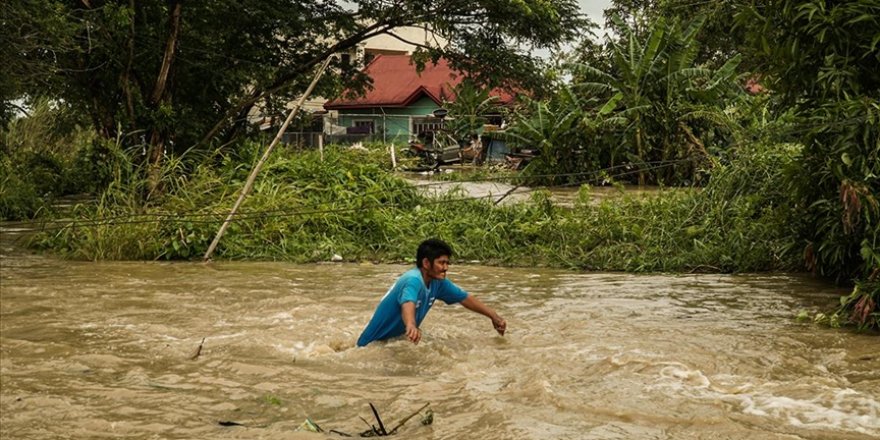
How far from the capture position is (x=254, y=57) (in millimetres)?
16891

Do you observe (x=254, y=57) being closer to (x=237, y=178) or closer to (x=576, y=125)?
(x=237, y=178)

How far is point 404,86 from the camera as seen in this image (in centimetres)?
3803

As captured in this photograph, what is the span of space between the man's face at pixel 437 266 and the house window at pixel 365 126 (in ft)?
93.0

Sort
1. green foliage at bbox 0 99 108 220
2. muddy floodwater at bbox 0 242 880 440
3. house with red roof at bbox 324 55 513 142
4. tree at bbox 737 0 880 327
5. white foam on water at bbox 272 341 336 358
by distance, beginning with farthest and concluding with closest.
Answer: house with red roof at bbox 324 55 513 142
green foliage at bbox 0 99 108 220
tree at bbox 737 0 880 327
white foam on water at bbox 272 341 336 358
muddy floodwater at bbox 0 242 880 440

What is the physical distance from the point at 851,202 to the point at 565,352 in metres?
2.57

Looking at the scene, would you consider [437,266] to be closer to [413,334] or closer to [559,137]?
[413,334]

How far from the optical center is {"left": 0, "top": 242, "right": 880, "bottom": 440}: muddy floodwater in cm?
536

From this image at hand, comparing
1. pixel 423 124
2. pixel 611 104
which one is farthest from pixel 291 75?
pixel 423 124

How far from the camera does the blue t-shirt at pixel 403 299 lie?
21.9 feet

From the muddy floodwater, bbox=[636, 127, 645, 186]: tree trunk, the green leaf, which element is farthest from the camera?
bbox=[636, 127, 645, 186]: tree trunk

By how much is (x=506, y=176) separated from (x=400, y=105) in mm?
22614

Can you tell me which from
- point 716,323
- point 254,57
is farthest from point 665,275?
point 254,57

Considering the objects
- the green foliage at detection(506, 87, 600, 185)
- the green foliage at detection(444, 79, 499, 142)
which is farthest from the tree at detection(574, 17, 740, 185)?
the green foliage at detection(444, 79, 499, 142)

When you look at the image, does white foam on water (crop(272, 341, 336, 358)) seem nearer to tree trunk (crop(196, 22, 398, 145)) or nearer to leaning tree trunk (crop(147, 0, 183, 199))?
leaning tree trunk (crop(147, 0, 183, 199))
